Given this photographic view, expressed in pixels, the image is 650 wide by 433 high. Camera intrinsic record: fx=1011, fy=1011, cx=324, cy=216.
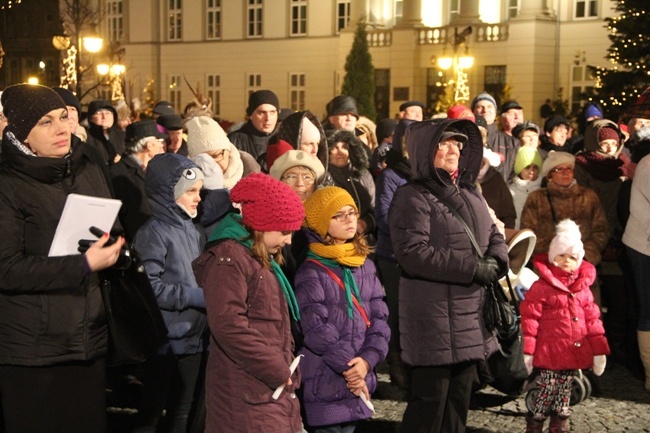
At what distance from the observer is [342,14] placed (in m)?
52.6

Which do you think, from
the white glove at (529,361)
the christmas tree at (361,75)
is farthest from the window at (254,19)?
the white glove at (529,361)

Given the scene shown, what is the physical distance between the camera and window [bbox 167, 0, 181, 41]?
195 ft

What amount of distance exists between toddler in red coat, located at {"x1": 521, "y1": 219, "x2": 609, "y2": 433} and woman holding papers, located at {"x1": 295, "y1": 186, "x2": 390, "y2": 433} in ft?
5.42

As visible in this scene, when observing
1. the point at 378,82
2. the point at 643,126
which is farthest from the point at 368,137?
the point at 378,82

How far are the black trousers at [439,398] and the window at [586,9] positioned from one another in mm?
40004

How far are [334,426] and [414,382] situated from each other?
0.66 m

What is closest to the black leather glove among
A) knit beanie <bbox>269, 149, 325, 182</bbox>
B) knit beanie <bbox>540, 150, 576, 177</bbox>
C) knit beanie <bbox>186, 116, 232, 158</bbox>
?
knit beanie <bbox>269, 149, 325, 182</bbox>

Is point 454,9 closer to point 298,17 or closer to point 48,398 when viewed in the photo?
point 298,17

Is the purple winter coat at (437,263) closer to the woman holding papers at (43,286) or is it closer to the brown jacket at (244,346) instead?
the brown jacket at (244,346)

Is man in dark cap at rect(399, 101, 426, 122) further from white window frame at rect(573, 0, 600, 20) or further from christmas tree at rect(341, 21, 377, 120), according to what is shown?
white window frame at rect(573, 0, 600, 20)

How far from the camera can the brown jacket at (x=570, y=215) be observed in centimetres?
859

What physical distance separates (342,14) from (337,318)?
4848 centimetres

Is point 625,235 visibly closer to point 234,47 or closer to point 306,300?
point 306,300

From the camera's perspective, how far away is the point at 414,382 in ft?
19.1
